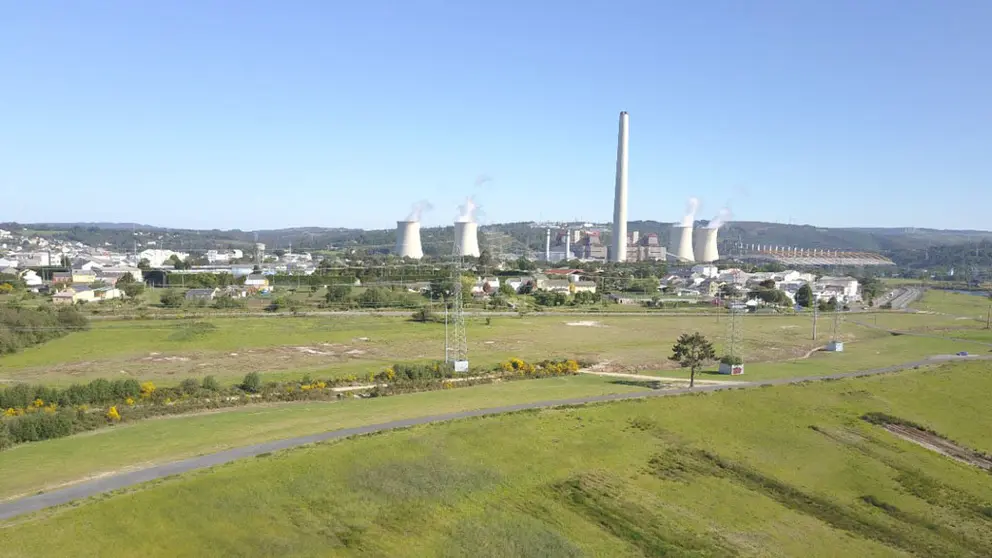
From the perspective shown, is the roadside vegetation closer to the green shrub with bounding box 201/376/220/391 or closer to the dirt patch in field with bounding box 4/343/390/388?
the green shrub with bounding box 201/376/220/391

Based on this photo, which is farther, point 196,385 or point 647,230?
point 647,230

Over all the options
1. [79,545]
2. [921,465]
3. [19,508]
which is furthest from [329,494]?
[921,465]

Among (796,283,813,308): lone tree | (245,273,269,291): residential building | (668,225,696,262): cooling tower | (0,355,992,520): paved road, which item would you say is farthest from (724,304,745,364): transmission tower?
(668,225,696,262): cooling tower

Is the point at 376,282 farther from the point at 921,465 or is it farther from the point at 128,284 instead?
the point at 921,465

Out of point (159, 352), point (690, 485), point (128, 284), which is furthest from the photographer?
point (128, 284)

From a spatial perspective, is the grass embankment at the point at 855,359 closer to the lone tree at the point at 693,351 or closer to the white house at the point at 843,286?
the lone tree at the point at 693,351

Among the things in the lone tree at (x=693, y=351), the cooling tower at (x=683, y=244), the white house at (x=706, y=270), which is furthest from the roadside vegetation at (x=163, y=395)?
the cooling tower at (x=683, y=244)
